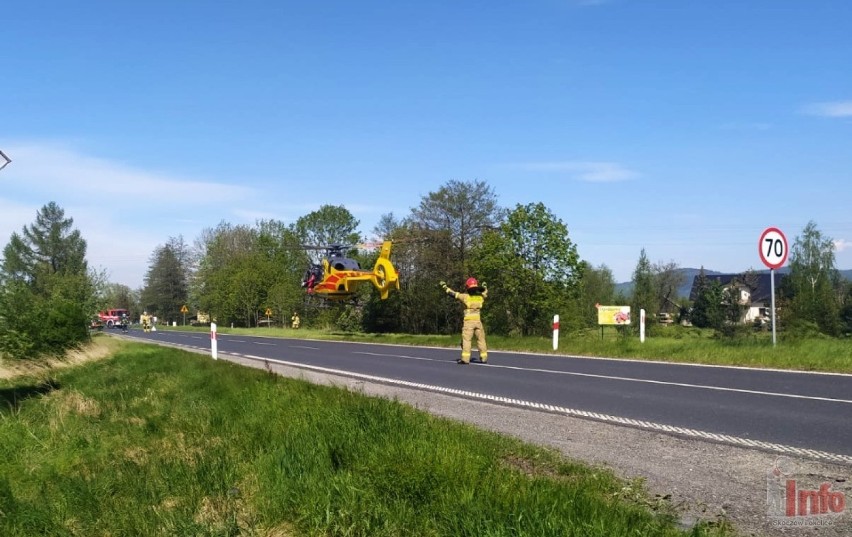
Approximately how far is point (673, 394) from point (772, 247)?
7299 mm

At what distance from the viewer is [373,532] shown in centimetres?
445

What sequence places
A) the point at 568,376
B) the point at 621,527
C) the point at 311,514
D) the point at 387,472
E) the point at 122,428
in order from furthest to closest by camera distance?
the point at 568,376
the point at 122,428
the point at 387,472
the point at 311,514
the point at 621,527

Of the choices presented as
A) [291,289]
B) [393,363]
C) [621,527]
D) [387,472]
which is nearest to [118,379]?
[393,363]

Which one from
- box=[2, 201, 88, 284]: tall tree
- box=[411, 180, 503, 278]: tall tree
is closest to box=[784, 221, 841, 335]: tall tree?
box=[411, 180, 503, 278]: tall tree

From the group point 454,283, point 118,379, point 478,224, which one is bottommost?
point 118,379

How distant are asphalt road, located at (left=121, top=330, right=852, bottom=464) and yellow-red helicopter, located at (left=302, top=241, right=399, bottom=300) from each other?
20.8 metres

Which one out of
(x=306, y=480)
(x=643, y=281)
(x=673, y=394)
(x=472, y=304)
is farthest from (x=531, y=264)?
(x=643, y=281)

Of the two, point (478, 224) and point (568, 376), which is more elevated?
point (478, 224)

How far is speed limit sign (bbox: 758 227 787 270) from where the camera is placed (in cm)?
1622

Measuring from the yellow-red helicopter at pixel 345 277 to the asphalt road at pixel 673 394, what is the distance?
818 inches

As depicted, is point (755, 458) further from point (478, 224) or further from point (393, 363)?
point (478, 224)

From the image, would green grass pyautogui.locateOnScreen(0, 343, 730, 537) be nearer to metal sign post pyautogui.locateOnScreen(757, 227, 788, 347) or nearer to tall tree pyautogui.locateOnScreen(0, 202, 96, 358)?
metal sign post pyautogui.locateOnScreen(757, 227, 788, 347)

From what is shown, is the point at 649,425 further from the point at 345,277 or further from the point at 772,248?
the point at 345,277

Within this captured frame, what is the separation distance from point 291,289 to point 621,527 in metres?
65.9
